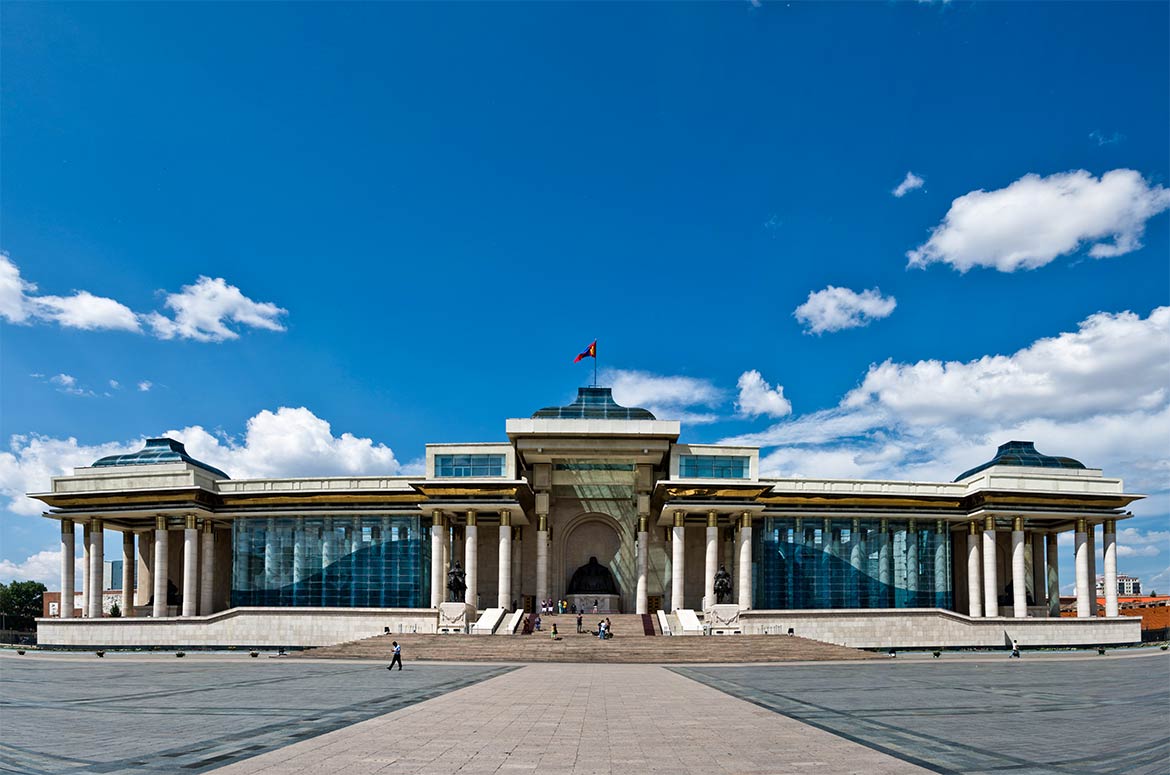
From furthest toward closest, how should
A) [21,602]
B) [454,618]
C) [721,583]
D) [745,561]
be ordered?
[21,602]
[745,561]
[721,583]
[454,618]

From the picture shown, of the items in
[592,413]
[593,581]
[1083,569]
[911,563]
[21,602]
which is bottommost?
[21,602]

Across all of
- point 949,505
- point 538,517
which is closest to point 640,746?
point 538,517

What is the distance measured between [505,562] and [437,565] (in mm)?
4699

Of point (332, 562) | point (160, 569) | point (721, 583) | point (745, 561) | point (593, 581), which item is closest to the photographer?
point (721, 583)

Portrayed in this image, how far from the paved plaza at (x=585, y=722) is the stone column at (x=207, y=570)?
3411 centimetres

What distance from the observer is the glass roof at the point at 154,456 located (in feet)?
235

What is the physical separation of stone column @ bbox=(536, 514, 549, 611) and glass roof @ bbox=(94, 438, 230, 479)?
89.6ft

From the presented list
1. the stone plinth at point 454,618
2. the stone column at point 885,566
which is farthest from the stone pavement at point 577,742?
the stone column at point 885,566

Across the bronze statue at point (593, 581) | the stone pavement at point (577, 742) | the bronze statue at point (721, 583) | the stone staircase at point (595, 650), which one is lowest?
the stone staircase at point (595, 650)

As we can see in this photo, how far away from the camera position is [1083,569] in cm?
6894

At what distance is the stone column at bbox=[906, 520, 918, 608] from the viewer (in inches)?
2778

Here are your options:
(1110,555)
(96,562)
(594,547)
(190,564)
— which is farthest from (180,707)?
(1110,555)

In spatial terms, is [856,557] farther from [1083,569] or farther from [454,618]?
[454,618]

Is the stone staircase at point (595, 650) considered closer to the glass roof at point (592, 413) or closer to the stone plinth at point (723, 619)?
the stone plinth at point (723, 619)
